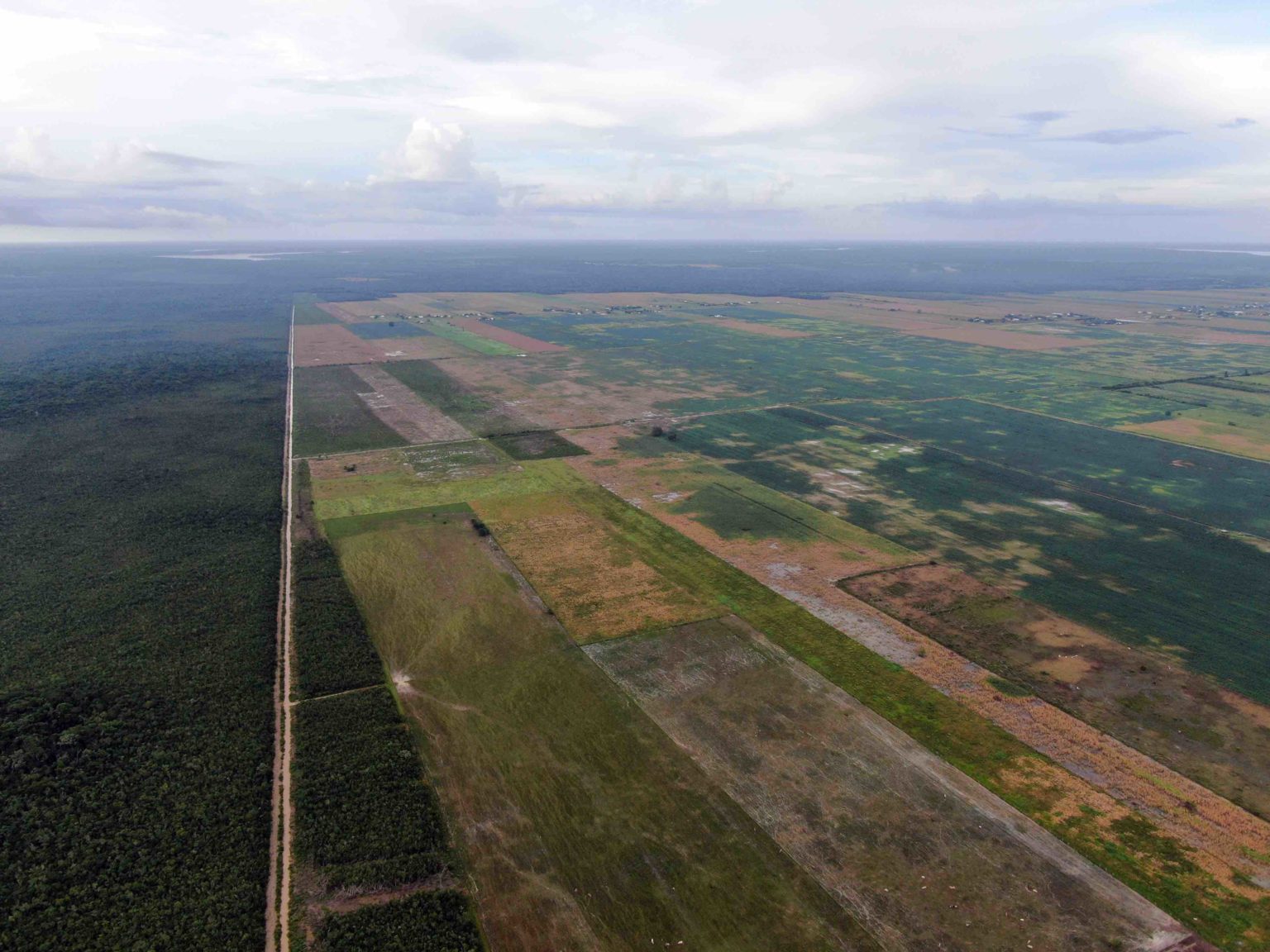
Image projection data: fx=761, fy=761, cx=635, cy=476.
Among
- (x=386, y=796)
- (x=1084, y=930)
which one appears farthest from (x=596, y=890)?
(x=1084, y=930)

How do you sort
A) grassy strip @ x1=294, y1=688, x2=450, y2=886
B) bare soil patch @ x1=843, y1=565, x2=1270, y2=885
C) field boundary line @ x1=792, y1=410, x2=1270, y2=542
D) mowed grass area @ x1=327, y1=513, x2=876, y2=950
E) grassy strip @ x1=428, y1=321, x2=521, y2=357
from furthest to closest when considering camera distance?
grassy strip @ x1=428, y1=321, x2=521, y2=357 < field boundary line @ x1=792, y1=410, x2=1270, y2=542 < bare soil patch @ x1=843, y1=565, x2=1270, y2=885 < grassy strip @ x1=294, y1=688, x2=450, y2=886 < mowed grass area @ x1=327, y1=513, x2=876, y2=950

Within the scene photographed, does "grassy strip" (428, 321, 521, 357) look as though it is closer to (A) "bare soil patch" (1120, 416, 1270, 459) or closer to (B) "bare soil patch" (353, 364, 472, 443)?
(B) "bare soil patch" (353, 364, 472, 443)

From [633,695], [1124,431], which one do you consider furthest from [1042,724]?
[1124,431]

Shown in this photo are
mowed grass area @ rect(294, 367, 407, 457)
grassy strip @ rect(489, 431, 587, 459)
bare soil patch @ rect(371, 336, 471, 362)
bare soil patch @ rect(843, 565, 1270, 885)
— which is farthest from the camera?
bare soil patch @ rect(371, 336, 471, 362)

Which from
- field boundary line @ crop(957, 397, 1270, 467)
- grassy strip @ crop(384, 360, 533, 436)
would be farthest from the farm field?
grassy strip @ crop(384, 360, 533, 436)

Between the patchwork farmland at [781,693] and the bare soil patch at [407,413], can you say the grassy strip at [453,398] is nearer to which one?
the bare soil patch at [407,413]

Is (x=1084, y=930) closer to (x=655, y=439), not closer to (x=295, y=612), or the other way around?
(x=295, y=612)

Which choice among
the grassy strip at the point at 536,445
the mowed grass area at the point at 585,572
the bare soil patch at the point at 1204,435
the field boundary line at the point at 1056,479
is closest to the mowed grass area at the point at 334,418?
the grassy strip at the point at 536,445

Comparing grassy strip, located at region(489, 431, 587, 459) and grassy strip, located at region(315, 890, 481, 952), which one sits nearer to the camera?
grassy strip, located at region(315, 890, 481, 952)
